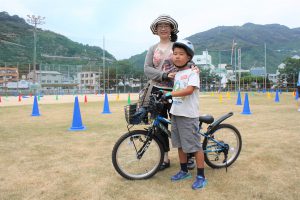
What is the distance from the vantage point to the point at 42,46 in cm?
8638

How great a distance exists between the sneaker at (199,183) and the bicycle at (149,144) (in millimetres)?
482

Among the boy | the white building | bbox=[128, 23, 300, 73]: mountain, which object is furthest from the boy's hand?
bbox=[128, 23, 300, 73]: mountain

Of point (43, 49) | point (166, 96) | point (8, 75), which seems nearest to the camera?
point (166, 96)

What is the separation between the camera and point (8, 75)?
5128 cm

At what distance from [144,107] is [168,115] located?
1.65 ft

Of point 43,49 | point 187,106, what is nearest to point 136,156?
point 187,106

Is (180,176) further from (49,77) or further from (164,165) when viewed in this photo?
(49,77)

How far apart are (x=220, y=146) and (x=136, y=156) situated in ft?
3.50

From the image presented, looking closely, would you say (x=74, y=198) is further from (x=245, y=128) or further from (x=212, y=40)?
(x=212, y=40)

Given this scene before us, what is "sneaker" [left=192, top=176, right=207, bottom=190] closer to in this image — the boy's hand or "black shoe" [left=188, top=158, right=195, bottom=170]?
"black shoe" [left=188, top=158, right=195, bottom=170]

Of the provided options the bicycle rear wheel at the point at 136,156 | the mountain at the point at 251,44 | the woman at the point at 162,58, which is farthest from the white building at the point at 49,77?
the bicycle rear wheel at the point at 136,156

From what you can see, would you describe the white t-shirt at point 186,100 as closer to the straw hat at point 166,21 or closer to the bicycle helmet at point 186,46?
the bicycle helmet at point 186,46

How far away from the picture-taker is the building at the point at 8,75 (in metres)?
49.3

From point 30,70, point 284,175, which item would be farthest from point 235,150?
point 30,70
